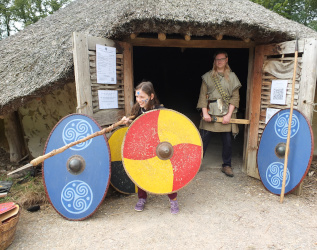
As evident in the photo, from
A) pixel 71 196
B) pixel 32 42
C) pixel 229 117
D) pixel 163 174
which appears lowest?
pixel 71 196

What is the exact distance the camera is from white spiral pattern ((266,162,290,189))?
2.73 meters

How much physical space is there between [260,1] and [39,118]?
11.0m

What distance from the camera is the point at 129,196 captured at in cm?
287

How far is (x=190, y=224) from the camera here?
90.3 inches

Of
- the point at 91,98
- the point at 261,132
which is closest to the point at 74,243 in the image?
the point at 91,98

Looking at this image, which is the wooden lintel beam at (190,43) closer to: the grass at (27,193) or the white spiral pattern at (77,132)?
the white spiral pattern at (77,132)

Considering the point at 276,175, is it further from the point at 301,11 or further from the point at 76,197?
the point at 301,11

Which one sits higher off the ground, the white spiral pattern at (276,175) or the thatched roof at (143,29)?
the thatched roof at (143,29)

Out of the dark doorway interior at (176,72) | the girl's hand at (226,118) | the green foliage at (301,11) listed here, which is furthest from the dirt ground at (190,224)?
the green foliage at (301,11)

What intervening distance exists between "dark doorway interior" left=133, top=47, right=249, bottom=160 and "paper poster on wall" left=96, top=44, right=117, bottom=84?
3.95m

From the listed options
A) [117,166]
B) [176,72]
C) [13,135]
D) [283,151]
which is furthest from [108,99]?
[176,72]

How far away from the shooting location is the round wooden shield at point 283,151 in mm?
2578

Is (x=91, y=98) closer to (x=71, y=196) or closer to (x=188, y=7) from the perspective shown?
(x=71, y=196)

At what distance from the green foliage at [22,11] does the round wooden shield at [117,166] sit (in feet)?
45.9
